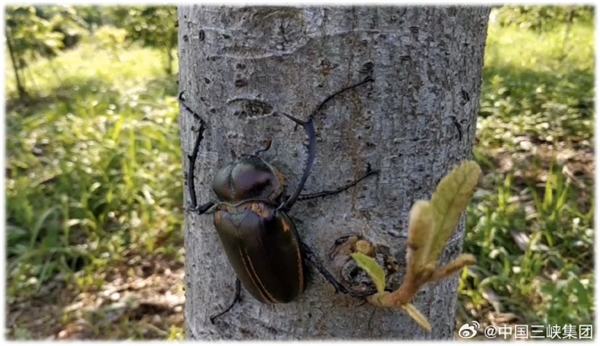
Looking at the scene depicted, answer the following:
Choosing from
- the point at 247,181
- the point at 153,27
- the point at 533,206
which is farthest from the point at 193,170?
the point at 153,27

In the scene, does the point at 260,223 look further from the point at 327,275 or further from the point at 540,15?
the point at 540,15

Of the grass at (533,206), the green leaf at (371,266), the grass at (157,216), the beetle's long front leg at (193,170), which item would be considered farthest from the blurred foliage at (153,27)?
the green leaf at (371,266)

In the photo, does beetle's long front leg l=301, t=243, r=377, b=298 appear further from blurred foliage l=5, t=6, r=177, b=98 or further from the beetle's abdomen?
blurred foliage l=5, t=6, r=177, b=98

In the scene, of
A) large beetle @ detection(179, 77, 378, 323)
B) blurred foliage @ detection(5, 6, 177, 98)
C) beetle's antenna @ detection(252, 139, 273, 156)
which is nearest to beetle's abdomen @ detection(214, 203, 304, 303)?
large beetle @ detection(179, 77, 378, 323)

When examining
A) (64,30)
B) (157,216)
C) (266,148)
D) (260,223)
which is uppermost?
(266,148)

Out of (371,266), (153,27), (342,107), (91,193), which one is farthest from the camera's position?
(153,27)

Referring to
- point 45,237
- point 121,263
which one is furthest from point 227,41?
point 45,237

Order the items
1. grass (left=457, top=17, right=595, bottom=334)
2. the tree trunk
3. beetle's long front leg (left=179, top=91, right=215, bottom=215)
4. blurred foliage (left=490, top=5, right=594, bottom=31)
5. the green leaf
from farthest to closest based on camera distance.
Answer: blurred foliage (left=490, top=5, right=594, bottom=31) < grass (left=457, top=17, right=595, bottom=334) < beetle's long front leg (left=179, top=91, right=215, bottom=215) < the tree trunk < the green leaf
